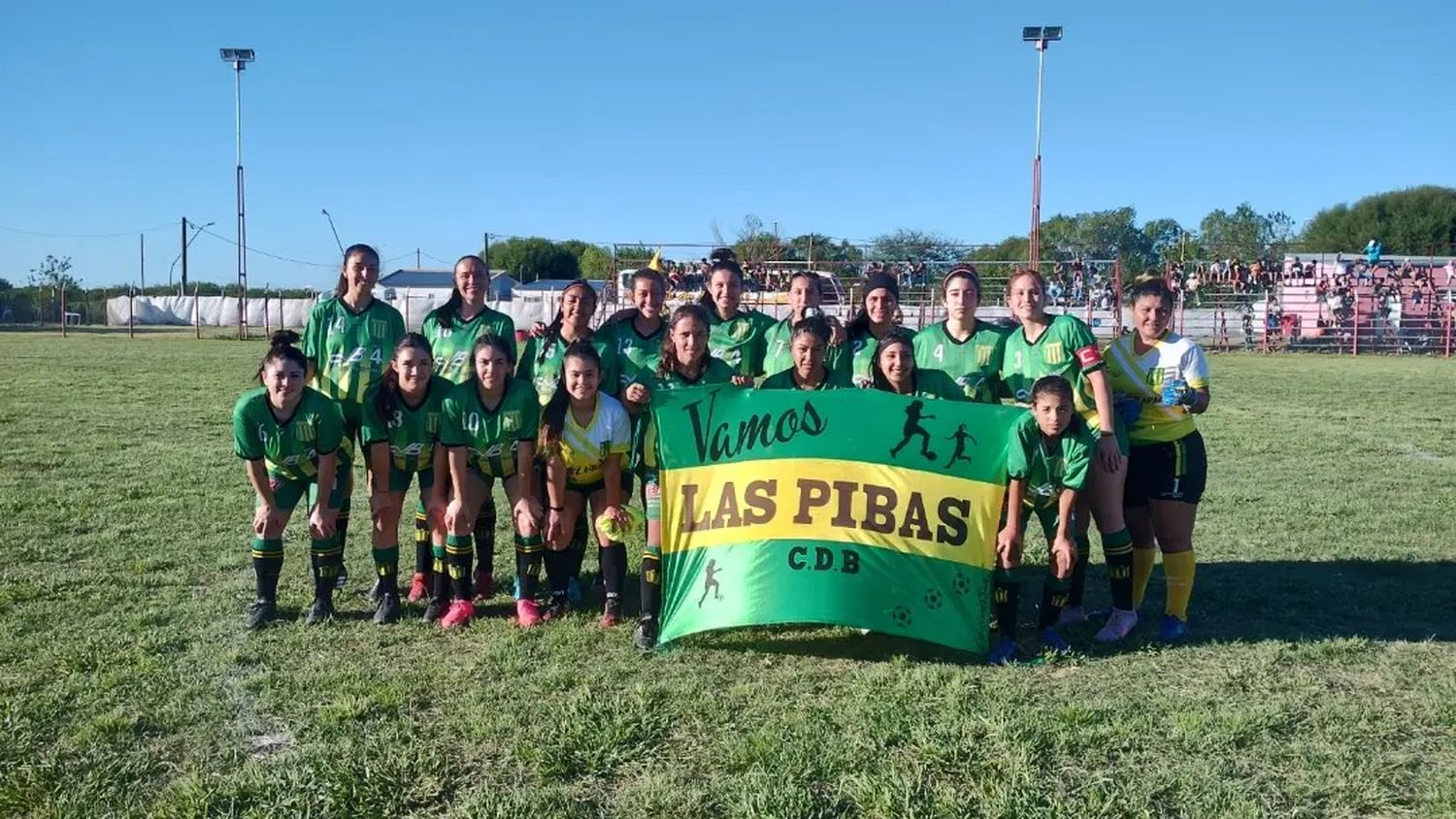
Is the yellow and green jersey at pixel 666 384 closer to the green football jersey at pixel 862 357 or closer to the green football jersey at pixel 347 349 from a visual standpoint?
the green football jersey at pixel 862 357

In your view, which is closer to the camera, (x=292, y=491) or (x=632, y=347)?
(x=292, y=491)

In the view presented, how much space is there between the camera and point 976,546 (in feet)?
15.3

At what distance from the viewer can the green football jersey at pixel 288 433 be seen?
16.5ft

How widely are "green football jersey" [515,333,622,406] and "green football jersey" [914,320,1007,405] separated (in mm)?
1704

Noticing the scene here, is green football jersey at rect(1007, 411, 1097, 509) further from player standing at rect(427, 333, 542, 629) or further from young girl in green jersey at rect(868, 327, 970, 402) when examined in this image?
player standing at rect(427, 333, 542, 629)

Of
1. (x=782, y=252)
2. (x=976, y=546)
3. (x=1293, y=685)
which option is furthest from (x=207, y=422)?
(x=782, y=252)

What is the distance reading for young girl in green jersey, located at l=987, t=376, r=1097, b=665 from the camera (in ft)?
15.4

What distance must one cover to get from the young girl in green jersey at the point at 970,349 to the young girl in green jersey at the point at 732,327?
108cm

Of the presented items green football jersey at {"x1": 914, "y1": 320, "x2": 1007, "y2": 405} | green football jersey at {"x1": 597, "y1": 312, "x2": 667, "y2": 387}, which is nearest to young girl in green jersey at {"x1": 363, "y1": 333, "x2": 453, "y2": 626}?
green football jersey at {"x1": 597, "y1": 312, "x2": 667, "y2": 387}

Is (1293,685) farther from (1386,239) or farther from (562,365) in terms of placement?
(1386,239)

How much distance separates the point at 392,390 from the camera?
5.22 m

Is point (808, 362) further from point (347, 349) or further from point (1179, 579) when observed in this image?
point (347, 349)

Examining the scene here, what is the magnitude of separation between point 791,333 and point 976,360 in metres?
0.98

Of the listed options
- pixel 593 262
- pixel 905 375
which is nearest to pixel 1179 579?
pixel 905 375
